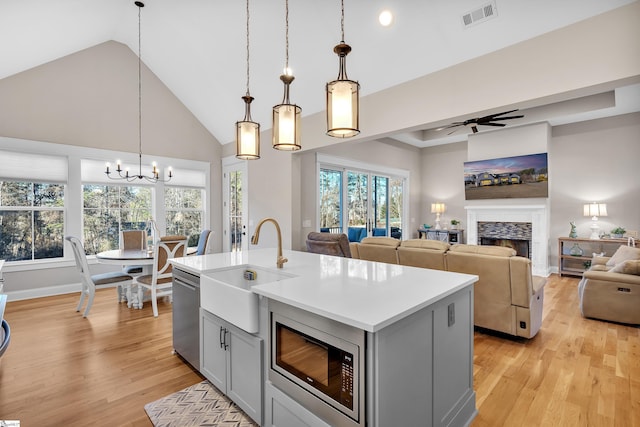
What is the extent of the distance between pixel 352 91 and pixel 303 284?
3.66 ft

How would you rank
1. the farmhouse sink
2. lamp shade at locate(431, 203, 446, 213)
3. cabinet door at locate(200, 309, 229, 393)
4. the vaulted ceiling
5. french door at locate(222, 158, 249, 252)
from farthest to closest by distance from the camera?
lamp shade at locate(431, 203, 446, 213)
french door at locate(222, 158, 249, 252)
the vaulted ceiling
cabinet door at locate(200, 309, 229, 393)
the farmhouse sink

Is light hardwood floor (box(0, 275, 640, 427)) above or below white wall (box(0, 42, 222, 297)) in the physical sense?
below

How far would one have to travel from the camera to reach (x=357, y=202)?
663 cm

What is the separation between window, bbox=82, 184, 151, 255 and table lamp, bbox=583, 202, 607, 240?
8198 mm

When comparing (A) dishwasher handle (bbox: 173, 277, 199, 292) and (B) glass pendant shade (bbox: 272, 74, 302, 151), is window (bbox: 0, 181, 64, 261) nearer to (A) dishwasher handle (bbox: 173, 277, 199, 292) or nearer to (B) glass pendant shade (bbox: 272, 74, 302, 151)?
(A) dishwasher handle (bbox: 173, 277, 199, 292)

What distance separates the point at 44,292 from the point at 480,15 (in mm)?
6681

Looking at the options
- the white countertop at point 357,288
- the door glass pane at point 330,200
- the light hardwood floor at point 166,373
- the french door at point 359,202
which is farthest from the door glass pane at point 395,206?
the white countertop at point 357,288

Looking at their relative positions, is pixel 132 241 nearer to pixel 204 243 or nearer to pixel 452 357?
pixel 204 243

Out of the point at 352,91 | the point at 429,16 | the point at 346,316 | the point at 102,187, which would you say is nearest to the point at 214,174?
the point at 102,187

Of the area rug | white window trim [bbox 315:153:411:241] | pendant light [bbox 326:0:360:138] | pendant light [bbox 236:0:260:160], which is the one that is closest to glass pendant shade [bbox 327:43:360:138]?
pendant light [bbox 326:0:360:138]

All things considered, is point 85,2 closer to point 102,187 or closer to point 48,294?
point 102,187

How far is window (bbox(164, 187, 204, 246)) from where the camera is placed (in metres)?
5.96

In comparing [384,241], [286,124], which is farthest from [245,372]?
[384,241]

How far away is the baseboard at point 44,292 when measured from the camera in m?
4.42
